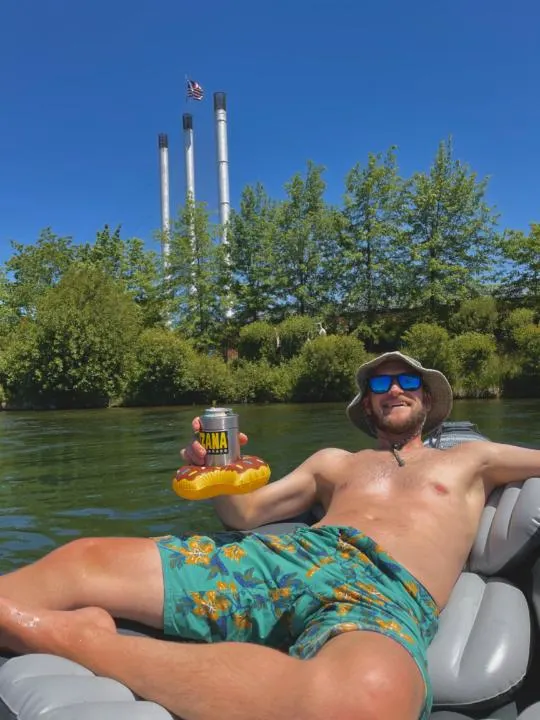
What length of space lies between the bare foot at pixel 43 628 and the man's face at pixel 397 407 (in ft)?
5.66

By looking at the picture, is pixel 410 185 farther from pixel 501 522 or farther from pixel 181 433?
pixel 501 522

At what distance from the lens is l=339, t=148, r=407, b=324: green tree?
30.1 meters

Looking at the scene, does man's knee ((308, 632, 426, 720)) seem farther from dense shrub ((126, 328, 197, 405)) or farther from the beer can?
dense shrub ((126, 328, 197, 405))

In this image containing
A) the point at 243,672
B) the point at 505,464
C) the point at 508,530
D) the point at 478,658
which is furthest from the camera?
the point at 505,464

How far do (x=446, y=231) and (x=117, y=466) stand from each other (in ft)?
81.4

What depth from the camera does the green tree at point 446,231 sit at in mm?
29203

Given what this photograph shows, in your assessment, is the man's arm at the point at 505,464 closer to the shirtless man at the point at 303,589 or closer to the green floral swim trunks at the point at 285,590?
the shirtless man at the point at 303,589

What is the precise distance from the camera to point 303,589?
2.10m

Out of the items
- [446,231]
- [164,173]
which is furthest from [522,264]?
[164,173]

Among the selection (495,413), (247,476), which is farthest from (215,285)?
(247,476)

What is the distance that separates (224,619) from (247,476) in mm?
603

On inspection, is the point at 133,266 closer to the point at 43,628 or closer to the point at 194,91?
the point at 194,91

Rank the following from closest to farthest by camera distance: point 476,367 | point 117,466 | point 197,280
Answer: point 117,466
point 476,367
point 197,280

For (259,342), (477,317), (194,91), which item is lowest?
(259,342)
